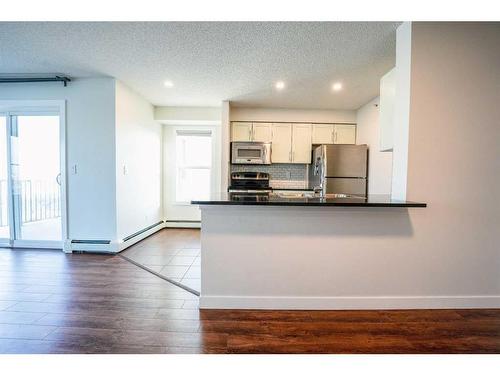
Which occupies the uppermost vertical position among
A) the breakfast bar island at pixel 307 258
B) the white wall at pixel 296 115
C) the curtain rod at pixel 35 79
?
the curtain rod at pixel 35 79

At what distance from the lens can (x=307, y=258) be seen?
6.79 ft

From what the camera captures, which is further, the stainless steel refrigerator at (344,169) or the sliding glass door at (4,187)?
the stainless steel refrigerator at (344,169)

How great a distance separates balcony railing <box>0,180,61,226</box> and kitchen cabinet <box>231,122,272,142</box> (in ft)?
9.60

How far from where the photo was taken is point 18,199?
12.6 ft

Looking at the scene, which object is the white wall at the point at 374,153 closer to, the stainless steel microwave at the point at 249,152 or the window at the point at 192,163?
the stainless steel microwave at the point at 249,152

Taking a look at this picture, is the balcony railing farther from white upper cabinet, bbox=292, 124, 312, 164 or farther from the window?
white upper cabinet, bbox=292, 124, 312, 164

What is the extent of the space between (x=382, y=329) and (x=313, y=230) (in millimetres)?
831

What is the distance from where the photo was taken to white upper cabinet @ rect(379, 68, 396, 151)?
7.96 ft

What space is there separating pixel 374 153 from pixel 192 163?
139 inches

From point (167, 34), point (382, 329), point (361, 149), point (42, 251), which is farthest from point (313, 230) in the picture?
point (42, 251)

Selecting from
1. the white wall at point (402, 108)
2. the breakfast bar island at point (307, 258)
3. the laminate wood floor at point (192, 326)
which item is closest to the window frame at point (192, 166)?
the laminate wood floor at point (192, 326)

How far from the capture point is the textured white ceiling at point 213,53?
84.8 inches

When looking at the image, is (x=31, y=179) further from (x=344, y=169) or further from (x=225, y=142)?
(x=344, y=169)

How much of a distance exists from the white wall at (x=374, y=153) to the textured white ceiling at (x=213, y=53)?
1.16 ft
